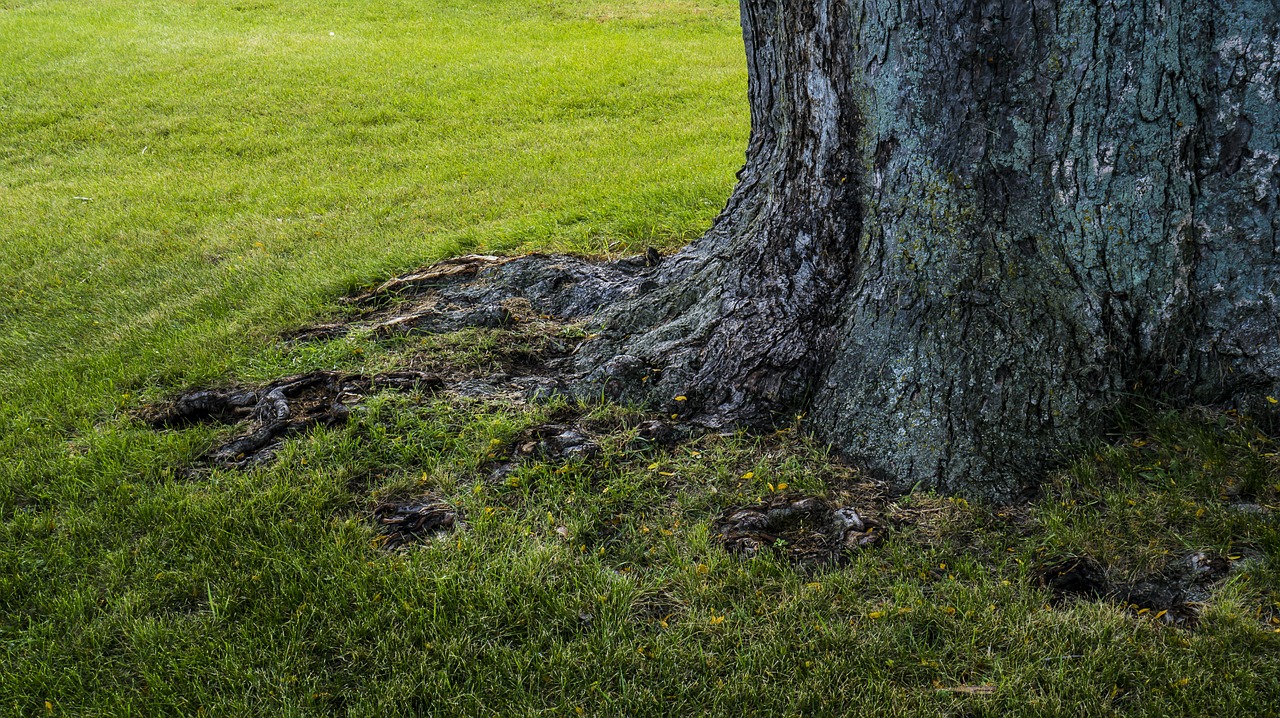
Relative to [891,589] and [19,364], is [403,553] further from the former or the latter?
[19,364]

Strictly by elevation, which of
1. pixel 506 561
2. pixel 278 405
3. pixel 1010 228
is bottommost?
pixel 506 561

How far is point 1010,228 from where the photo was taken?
323 centimetres

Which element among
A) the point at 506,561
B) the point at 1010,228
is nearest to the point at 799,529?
the point at 506,561

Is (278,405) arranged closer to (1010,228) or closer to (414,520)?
(414,520)

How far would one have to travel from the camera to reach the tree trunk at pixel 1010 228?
2977mm

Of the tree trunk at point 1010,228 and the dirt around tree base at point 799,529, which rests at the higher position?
the tree trunk at point 1010,228

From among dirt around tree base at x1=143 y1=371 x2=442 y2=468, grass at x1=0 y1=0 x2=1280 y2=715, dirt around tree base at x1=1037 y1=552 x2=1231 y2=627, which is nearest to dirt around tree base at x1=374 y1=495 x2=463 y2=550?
grass at x1=0 y1=0 x2=1280 y2=715

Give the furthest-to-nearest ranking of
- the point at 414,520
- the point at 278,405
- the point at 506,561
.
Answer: the point at 278,405
the point at 414,520
the point at 506,561

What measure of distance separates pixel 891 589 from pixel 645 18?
1546cm

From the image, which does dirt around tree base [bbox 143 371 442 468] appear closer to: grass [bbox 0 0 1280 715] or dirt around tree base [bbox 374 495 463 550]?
grass [bbox 0 0 1280 715]

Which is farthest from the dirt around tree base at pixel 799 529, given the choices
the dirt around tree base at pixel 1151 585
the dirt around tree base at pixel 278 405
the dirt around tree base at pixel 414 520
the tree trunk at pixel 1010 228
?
the dirt around tree base at pixel 278 405

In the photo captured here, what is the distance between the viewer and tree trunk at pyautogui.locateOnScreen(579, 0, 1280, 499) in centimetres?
298

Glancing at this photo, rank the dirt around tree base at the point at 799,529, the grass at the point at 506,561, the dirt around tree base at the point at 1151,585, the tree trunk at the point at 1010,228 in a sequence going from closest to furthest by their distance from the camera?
the grass at the point at 506,561 < the dirt around tree base at the point at 1151,585 < the tree trunk at the point at 1010,228 < the dirt around tree base at the point at 799,529

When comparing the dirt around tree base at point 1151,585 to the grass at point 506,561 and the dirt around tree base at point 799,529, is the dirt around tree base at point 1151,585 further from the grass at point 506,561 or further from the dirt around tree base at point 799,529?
the dirt around tree base at point 799,529
